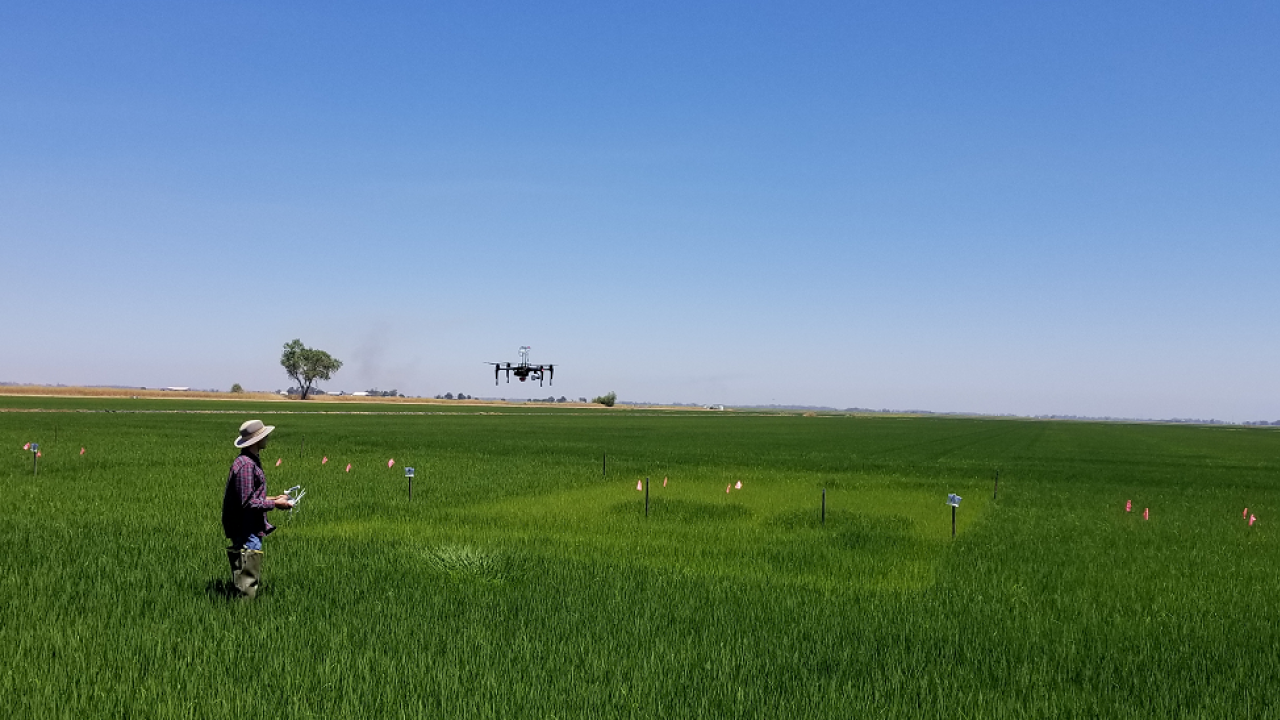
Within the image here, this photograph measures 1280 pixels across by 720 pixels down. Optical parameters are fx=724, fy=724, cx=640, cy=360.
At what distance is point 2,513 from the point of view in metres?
15.1

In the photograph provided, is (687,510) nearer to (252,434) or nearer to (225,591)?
(225,591)

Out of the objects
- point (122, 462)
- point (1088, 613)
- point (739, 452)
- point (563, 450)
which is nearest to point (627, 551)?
point (1088, 613)

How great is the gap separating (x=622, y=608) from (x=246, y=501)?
450 centimetres

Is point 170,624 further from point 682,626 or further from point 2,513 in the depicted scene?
point 2,513

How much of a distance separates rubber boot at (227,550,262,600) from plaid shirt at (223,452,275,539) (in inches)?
23.8

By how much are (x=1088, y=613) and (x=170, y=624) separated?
11.4 meters

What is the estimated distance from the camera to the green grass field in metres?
6.37

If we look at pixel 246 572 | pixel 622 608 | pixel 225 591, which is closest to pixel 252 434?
pixel 246 572

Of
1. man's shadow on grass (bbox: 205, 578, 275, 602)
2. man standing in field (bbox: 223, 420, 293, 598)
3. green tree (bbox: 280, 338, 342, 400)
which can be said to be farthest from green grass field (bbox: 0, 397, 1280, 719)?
green tree (bbox: 280, 338, 342, 400)

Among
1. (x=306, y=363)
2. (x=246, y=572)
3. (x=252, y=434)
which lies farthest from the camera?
(x=306, y=363)

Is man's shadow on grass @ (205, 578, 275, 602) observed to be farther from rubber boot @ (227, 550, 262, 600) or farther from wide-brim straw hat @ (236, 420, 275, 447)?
wide-brim straw hat @ (236, 420, 275, 447)

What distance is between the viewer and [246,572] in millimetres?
8383

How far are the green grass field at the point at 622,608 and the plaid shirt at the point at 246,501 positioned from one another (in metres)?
1.05

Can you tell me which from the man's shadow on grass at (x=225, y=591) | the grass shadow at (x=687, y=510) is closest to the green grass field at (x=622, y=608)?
the man's shadow on grass at (x=225, y=591)
